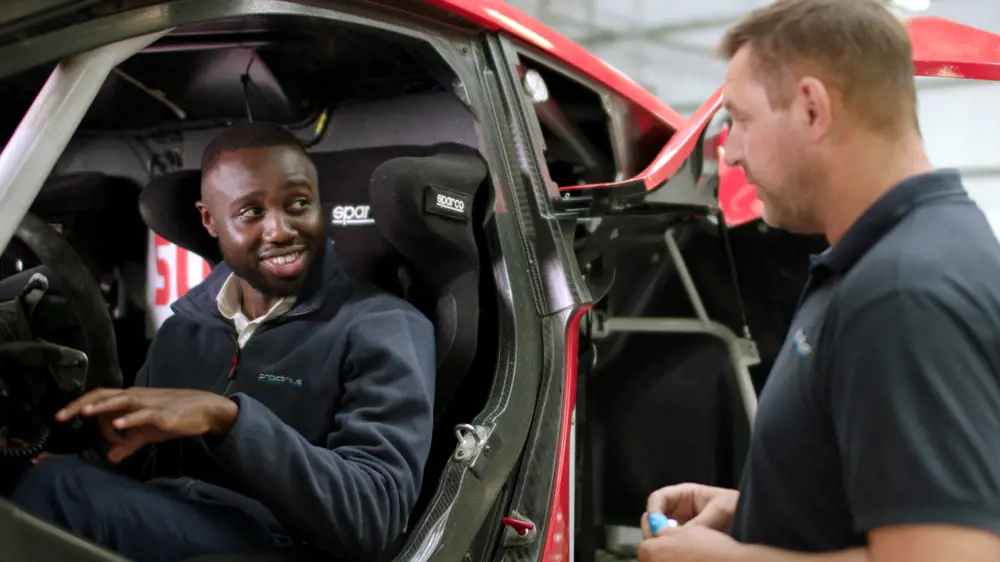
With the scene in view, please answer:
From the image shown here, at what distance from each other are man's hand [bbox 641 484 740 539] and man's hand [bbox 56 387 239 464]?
25.1 inches

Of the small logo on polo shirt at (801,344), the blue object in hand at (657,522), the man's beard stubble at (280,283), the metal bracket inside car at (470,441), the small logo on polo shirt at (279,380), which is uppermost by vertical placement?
the man's beard stubble at (280,283)

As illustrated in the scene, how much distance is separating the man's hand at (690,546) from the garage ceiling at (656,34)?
638 cm

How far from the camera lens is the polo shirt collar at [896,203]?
0.91 m

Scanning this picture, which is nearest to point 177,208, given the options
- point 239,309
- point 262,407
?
point 239,309

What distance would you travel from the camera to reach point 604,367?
2.54 m

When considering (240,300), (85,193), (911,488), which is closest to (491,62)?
(240,300)

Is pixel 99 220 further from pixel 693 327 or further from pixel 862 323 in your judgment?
pixel 862 323

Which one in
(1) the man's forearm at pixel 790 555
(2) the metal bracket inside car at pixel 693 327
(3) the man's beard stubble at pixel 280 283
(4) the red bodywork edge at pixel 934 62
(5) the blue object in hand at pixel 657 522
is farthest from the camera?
(2) the metal bracket inside car at pixel 693 327

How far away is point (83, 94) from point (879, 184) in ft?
2.94

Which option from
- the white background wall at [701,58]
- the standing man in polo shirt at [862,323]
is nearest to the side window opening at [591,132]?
the standing man in polo shirt at [862,323]

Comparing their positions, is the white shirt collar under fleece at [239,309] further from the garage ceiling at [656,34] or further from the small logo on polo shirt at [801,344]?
the garage ceiling at [656,34]

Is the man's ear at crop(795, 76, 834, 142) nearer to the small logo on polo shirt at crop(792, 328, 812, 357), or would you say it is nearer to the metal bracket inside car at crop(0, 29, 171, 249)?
the small logo on polo shirt at crop(792, 328, 812, 357)

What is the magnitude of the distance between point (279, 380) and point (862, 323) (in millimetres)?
1048

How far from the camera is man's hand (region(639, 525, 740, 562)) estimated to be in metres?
1.01
